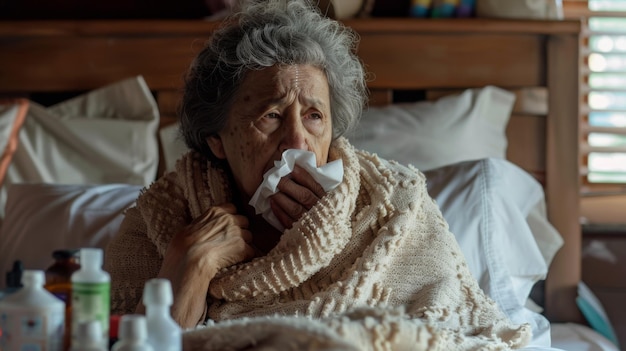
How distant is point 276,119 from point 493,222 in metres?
0.68

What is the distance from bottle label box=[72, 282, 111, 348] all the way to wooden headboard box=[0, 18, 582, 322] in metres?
1.63

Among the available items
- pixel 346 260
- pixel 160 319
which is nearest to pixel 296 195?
pixel 346 260

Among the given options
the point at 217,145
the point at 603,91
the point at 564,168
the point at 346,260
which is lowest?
the point at 346,260

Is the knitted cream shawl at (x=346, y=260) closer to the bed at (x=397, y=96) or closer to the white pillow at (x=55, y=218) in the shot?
the white pillow at (x=55, y=218)

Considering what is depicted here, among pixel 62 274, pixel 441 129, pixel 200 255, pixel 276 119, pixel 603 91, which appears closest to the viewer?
pixel 62 274

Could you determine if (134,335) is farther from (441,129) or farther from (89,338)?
(441,129)

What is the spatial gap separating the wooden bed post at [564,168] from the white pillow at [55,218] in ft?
3.69

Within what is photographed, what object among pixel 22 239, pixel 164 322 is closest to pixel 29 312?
pixel 164 322

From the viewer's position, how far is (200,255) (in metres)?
1.84

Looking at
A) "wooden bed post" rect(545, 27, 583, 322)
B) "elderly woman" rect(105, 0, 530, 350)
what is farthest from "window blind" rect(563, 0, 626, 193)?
"elderly woman" rect(105, 0, 530, 350)

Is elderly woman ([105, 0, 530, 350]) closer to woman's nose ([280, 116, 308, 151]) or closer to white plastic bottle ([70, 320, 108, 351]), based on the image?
woman's nose ([280, 116, 308, 151])

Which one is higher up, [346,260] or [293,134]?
[293,134]

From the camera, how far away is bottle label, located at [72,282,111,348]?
118cm

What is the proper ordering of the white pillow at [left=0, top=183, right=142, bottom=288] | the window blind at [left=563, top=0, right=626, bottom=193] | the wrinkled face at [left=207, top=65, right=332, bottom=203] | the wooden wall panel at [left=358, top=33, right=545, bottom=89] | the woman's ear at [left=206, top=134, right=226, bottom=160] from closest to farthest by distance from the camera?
the wrinkled face at [left=207, top=65, right=332, bottom=203], the woman's ear at [left=206, top=134, right=226, bottom=160], the white pillow at [left=0, top=183, right=142, bottom=288], the wooden wall panel at [left=358, top=33, right=545, bottom=89], the window blind at [left=563, top=0, right=626, bottom=193]
